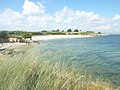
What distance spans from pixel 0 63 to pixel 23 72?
122cm

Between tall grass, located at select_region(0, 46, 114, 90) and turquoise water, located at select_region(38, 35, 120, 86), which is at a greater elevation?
tall grass, located at select_region(0, 46, 114, 90)

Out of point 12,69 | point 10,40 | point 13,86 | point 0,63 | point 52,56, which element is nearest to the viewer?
point 13,86

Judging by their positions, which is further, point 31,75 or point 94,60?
point 94,60

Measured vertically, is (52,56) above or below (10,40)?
above

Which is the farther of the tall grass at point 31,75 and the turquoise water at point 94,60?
the turquoise water at point 94,60

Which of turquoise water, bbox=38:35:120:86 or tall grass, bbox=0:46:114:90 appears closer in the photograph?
tall grass, bbox=0:46:114:90

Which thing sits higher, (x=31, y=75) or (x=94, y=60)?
(x=31, y=75)

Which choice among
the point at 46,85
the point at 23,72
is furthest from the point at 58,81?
the point at 23,72

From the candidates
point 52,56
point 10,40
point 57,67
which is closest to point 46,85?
point 57,67

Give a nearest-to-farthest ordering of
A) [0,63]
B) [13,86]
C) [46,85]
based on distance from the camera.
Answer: [13,86] → [46,85] → [0,63]

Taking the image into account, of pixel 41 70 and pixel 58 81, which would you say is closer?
pixel 58 81

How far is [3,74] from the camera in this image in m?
6.53

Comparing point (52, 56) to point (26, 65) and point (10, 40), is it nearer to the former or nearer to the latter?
point (26, 65)

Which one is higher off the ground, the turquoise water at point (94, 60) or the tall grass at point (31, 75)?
the tall grass at point (31, 75)
